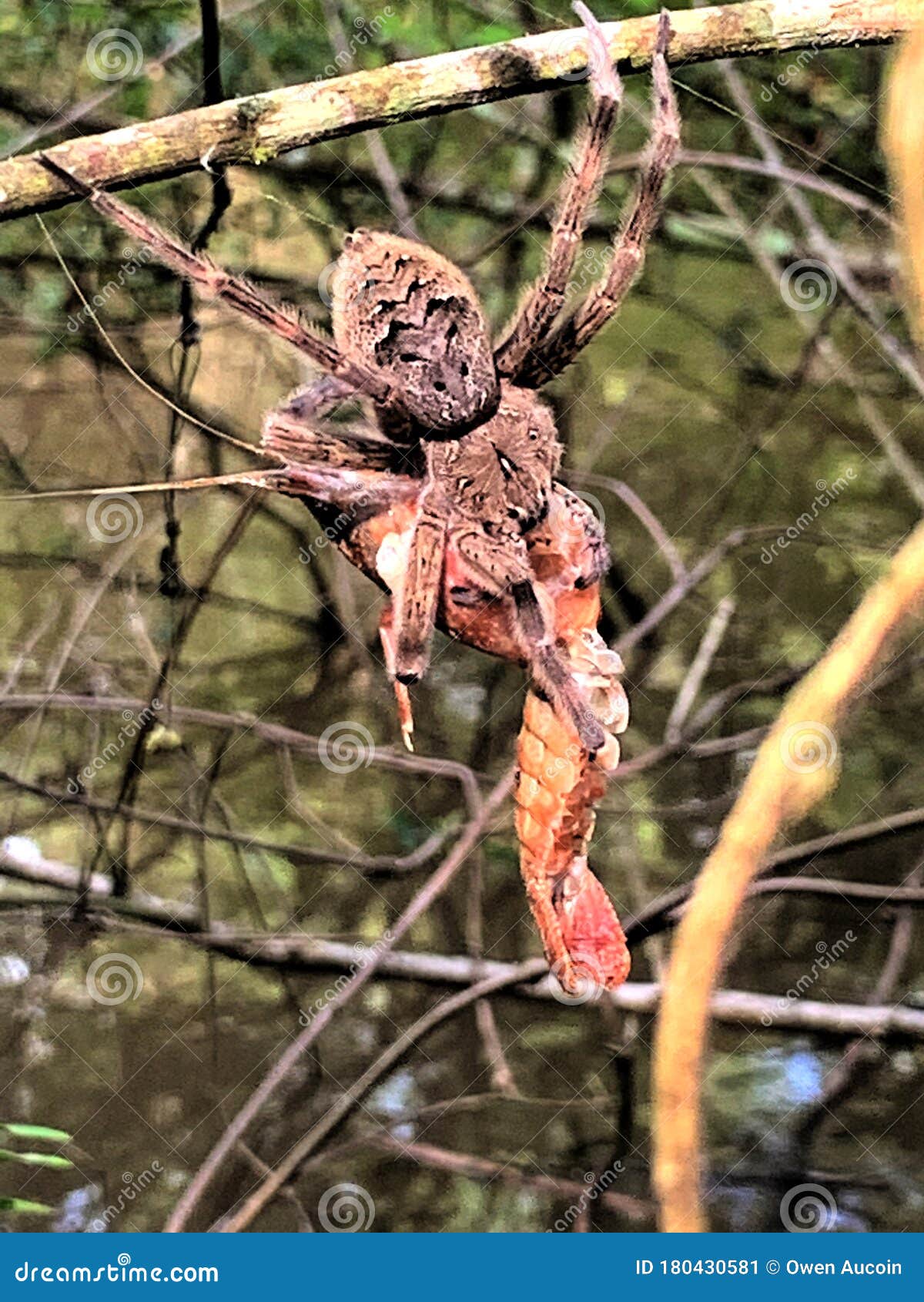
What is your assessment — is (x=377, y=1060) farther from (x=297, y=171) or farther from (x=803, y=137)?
(x=803, y=137)

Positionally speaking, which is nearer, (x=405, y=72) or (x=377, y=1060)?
(x=405, y=72)

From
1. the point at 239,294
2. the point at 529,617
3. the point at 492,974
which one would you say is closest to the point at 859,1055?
the point at 492,974

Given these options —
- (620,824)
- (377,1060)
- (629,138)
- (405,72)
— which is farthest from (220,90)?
(377,1060)

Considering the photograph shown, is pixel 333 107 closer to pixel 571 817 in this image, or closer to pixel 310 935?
pixel 571 817

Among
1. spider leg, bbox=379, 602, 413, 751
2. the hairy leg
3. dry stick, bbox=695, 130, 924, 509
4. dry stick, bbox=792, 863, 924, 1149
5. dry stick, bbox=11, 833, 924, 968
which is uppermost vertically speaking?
dry stick, bbox=695, 130, 924, 509

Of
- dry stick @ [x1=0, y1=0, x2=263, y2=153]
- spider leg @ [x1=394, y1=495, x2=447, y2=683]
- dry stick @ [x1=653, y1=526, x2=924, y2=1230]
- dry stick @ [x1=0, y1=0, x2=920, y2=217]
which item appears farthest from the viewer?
dry stick @ [x1=0, y1=0, x2=263, y2=153]

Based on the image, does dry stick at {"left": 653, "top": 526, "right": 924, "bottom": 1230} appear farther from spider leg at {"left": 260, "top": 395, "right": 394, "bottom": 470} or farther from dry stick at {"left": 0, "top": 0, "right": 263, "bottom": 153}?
dry stick at {"left": 0, "top": 0, "right": 263, "bottom": 153}

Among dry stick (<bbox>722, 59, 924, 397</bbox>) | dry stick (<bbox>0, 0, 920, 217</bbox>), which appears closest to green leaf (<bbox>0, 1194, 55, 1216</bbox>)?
dry stick (<bbox>0, 0, 920, 217</bbox>)

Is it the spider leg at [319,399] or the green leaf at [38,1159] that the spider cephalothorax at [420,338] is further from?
the green leaf at [38,1159]
